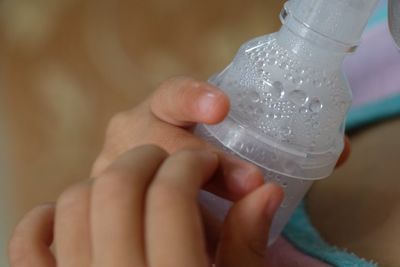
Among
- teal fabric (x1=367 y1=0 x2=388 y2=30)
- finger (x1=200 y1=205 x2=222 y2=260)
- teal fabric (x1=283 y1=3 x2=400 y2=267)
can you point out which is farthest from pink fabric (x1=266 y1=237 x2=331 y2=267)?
teal fabric (x1=367 y1=0 x2=388 y2=30)

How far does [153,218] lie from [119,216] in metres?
0.02

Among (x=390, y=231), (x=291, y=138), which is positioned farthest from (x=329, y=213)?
(x=291, y=138)

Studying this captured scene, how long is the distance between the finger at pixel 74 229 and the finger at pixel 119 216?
14 millimetres

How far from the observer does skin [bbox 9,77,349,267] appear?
0.30 metres

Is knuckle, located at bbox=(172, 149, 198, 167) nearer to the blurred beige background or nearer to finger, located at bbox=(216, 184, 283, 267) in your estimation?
finger, located at bbox=(216, 184, 283, 267)

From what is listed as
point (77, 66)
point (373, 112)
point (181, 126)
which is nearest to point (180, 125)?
point (181, 126)

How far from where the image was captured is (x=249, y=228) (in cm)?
33

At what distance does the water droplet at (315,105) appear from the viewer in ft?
1.20

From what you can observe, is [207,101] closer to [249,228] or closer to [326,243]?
[249,228]

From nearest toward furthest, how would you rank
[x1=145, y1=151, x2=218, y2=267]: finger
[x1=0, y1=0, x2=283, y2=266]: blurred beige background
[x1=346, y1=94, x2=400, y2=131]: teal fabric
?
[x1=145, y1=151, x2=218, y2=267]: finger
[x1=346, y1=94, x2=400, y2=131]: teal fabric
[x1=0, y1=0, x2=283, y2=266]: blurred beige background

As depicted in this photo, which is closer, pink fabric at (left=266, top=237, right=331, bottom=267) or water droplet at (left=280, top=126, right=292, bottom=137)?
water droplet at (left=280, top=126, right=292, bottom=137)

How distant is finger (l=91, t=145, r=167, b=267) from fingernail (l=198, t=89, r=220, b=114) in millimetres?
60

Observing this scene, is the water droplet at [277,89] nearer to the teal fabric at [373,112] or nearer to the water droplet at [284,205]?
the water droplet at [284,205]

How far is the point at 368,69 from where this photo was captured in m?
0.68
